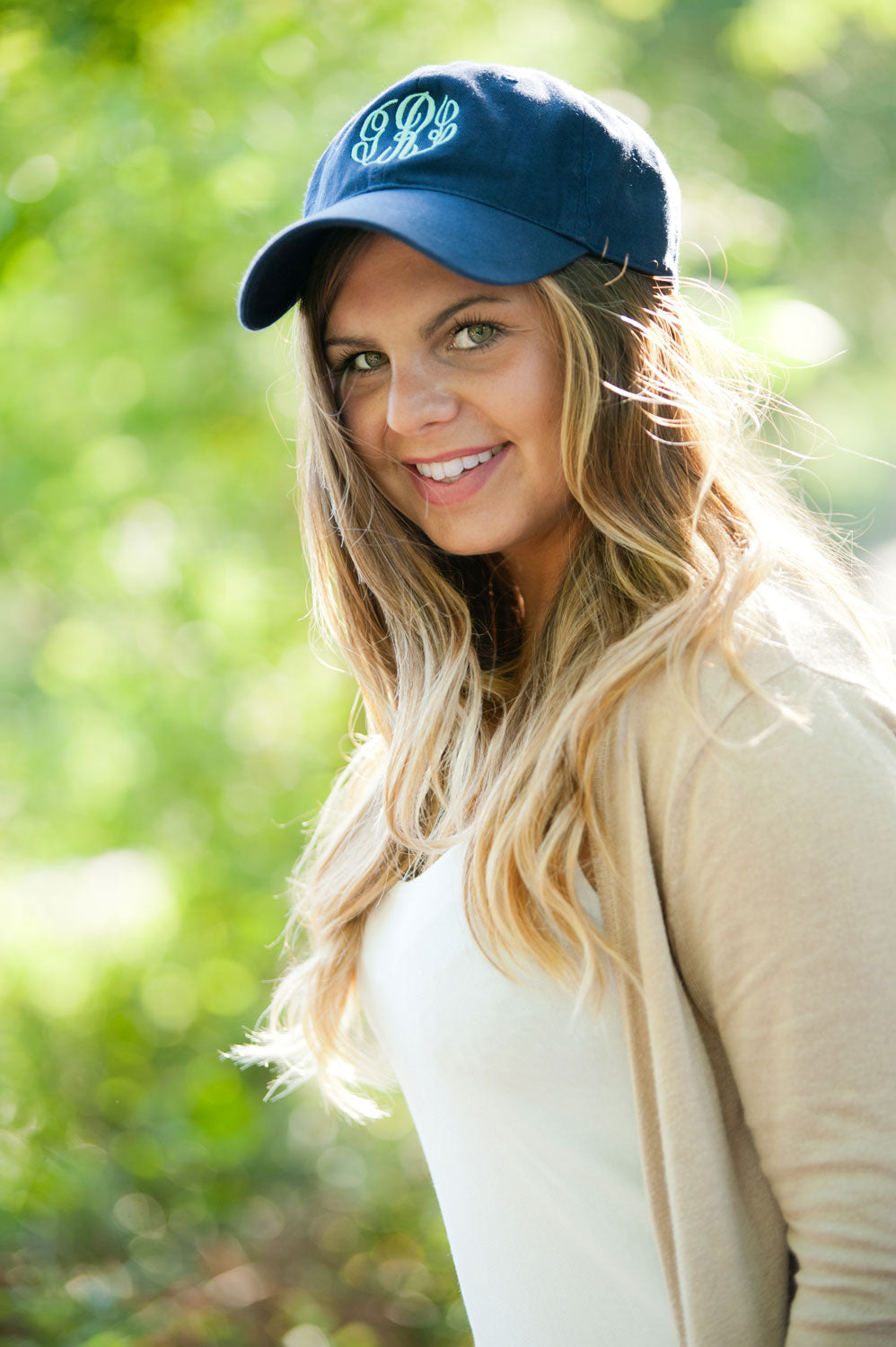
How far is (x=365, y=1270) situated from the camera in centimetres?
332

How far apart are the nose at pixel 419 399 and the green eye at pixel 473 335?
46mm

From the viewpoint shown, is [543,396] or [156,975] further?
[156,975]

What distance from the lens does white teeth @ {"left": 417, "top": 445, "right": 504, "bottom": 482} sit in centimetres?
148

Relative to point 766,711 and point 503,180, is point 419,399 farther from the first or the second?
point 766,711

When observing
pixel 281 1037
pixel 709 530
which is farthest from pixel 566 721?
pixel 281 1037

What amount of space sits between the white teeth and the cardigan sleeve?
0.56 m

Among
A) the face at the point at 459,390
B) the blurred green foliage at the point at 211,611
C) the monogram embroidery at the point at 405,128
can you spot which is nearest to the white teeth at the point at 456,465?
the face at the point at 459,390

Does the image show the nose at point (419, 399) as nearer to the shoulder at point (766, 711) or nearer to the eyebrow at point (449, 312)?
the eyebrow at point (449, 312)

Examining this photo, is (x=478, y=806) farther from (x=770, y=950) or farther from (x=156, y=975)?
(x=156, y=975)

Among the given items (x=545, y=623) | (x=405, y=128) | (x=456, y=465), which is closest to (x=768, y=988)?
(x=545, y=623)

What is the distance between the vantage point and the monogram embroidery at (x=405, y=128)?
132cm

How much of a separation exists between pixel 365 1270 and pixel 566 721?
2.77 meters

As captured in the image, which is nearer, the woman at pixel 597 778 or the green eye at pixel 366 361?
the woman at pixel 597 778

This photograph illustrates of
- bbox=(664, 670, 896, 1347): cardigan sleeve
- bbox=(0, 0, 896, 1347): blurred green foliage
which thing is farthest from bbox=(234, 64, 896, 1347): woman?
bbox=(0, 0, 896, 1347): blurred green foliage
